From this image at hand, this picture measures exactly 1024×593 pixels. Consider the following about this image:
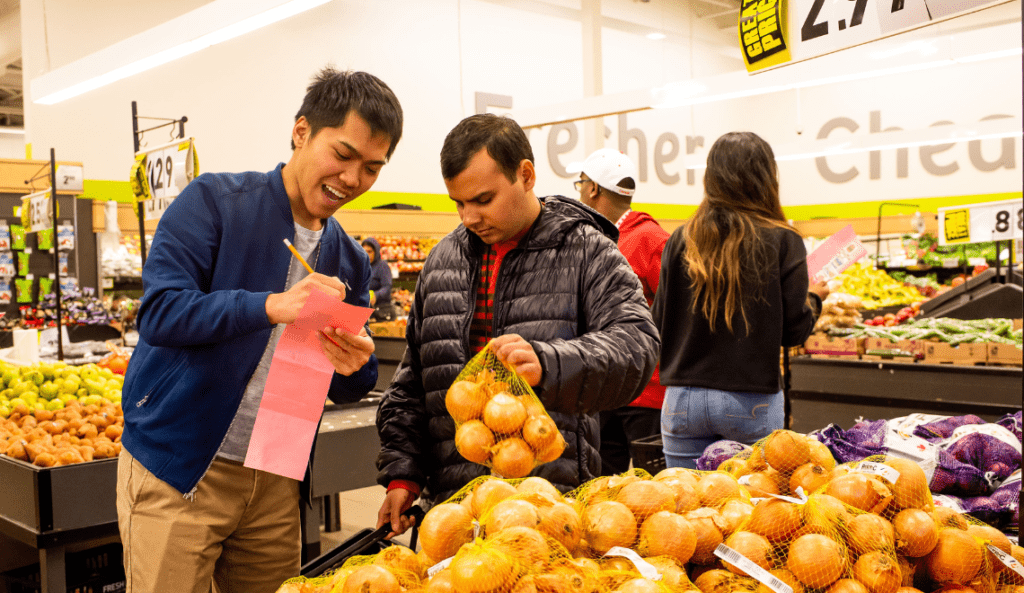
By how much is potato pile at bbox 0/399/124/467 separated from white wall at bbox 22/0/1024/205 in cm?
527

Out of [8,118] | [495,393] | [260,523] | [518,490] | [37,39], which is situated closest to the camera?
[518,490]

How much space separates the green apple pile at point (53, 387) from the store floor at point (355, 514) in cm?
A: 140

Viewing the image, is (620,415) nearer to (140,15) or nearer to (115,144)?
(115,144)

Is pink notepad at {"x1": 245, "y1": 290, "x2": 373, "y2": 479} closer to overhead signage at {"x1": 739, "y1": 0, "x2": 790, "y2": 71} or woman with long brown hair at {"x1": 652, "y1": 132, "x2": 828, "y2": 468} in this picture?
woman with long brown hair at {"x1": 652, "y1": 132, "x2": 828, "y2": 468}

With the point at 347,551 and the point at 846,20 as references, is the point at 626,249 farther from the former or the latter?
the point at 347,551

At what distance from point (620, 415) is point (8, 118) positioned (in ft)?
62.3

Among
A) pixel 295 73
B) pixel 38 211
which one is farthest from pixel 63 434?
pixel 295 73

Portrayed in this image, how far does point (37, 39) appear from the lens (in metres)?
8.67

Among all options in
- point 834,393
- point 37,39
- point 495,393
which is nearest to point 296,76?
point 37,39

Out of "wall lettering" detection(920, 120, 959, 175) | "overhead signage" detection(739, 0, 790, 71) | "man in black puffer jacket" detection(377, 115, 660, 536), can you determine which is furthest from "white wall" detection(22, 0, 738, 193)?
"man in black puffer jacket" detection(377, 115, 660, 536)

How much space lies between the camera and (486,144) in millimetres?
1708

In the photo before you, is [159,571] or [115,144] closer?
[159,571]

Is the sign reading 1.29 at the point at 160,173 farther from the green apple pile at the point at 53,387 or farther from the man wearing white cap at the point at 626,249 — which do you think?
the man wearing white cap at the point at 626,249

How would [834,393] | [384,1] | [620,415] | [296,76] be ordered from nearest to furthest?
[620,415] → [834,393] → [296,76] → [384,1]
